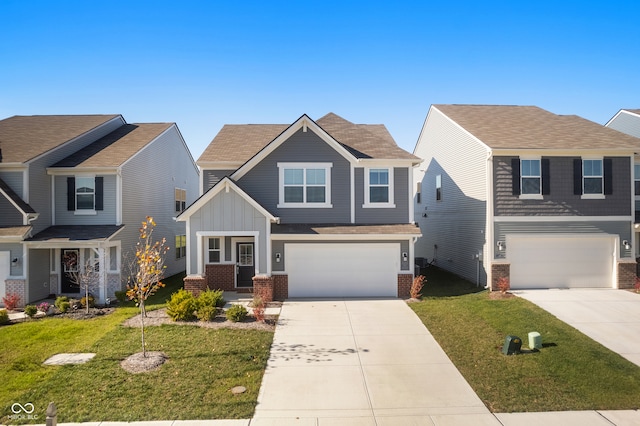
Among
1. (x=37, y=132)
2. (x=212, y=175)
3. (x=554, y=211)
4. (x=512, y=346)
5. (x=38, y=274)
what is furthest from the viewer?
(x=37, y=132)

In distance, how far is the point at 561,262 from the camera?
651 inches

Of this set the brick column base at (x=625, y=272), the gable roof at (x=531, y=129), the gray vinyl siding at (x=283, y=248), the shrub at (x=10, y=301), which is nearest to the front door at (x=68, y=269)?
the shrub at (x=10, y=301)

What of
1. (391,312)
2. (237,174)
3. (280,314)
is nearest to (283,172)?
(237,174)

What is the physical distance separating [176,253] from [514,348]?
18.8 meters

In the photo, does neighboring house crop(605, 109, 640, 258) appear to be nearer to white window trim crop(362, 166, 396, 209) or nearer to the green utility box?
white window trim crop(362, 166, 396, 209)

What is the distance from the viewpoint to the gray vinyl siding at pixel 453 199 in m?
17.3

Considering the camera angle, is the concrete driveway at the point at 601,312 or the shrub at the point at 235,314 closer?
the concrete driveway at the point at 601,312

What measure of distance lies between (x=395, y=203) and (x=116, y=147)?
13405 mm

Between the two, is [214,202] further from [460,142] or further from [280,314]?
[460,142]

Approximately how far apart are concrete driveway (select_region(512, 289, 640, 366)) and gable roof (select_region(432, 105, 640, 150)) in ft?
19.8

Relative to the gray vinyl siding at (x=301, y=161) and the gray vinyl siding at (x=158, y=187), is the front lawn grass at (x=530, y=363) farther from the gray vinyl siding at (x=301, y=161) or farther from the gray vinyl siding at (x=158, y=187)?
the gray vinyl siding at (x=158, y=187)

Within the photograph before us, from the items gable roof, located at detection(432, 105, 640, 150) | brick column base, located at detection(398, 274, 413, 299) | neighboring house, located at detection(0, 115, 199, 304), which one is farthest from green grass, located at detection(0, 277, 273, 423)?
gable roof, located at detection(432, 105, 640, 150)

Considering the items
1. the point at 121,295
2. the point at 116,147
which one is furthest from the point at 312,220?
the point at 116,147

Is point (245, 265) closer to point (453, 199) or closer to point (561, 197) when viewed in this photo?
point (453, 199)
